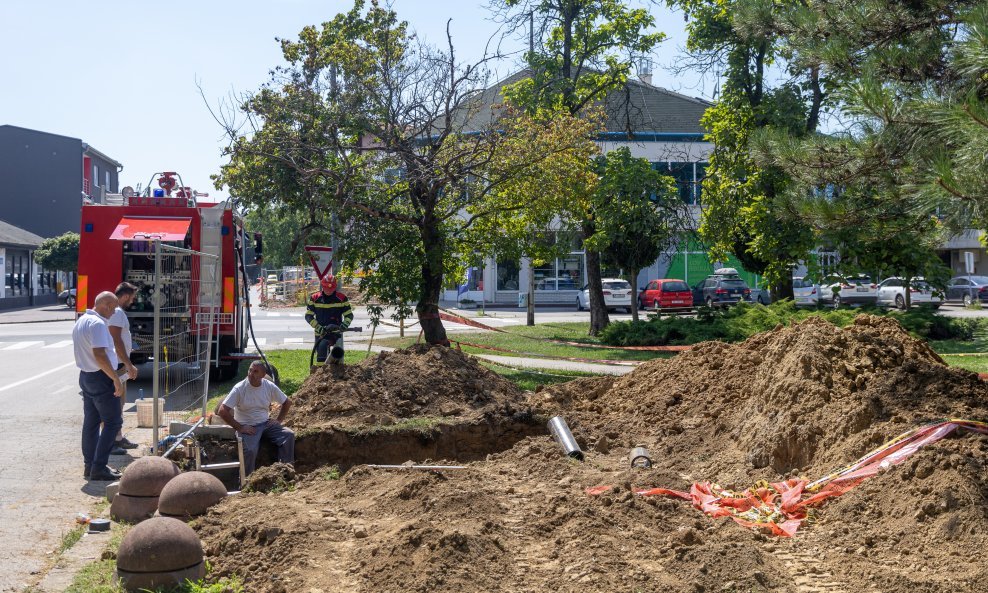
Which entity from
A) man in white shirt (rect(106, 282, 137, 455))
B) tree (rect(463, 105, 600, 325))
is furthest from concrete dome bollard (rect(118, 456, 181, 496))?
tree (rect(463, 105, 600, 325))

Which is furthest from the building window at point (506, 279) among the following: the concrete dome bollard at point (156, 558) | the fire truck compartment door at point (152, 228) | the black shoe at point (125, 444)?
the concrete dome bollard at point (156, 558)

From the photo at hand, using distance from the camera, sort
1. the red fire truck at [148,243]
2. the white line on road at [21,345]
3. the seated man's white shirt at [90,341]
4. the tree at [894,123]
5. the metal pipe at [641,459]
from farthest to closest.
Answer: the white line on road at [21,345] → the red fire truck at [148,243] → the metal pipe at [641,459] → the seated man's white shirt at [90,341] → the tree at [894,123]

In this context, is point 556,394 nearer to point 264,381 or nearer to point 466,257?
point 264,381

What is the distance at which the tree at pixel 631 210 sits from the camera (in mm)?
23078

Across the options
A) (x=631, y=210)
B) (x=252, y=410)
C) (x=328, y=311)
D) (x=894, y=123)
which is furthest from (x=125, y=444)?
(x=631, y=210)

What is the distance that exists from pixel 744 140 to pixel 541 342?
25.0 feet

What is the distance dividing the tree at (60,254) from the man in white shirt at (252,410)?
39435 millimetres

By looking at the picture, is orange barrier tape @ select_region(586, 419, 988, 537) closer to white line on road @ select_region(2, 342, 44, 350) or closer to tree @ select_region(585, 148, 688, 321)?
tree @ select_region(585, 148, 688, 321)

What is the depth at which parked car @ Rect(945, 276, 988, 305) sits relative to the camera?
4216 cm

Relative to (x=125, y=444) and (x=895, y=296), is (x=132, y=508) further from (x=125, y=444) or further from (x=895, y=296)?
(x=895, y=296)

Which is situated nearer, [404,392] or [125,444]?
[125,444]

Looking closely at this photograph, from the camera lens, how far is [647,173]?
2319 cm

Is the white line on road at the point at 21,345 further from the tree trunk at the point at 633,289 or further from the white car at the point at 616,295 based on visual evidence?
the white car at the point at 616,295

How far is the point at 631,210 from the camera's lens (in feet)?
75.5
